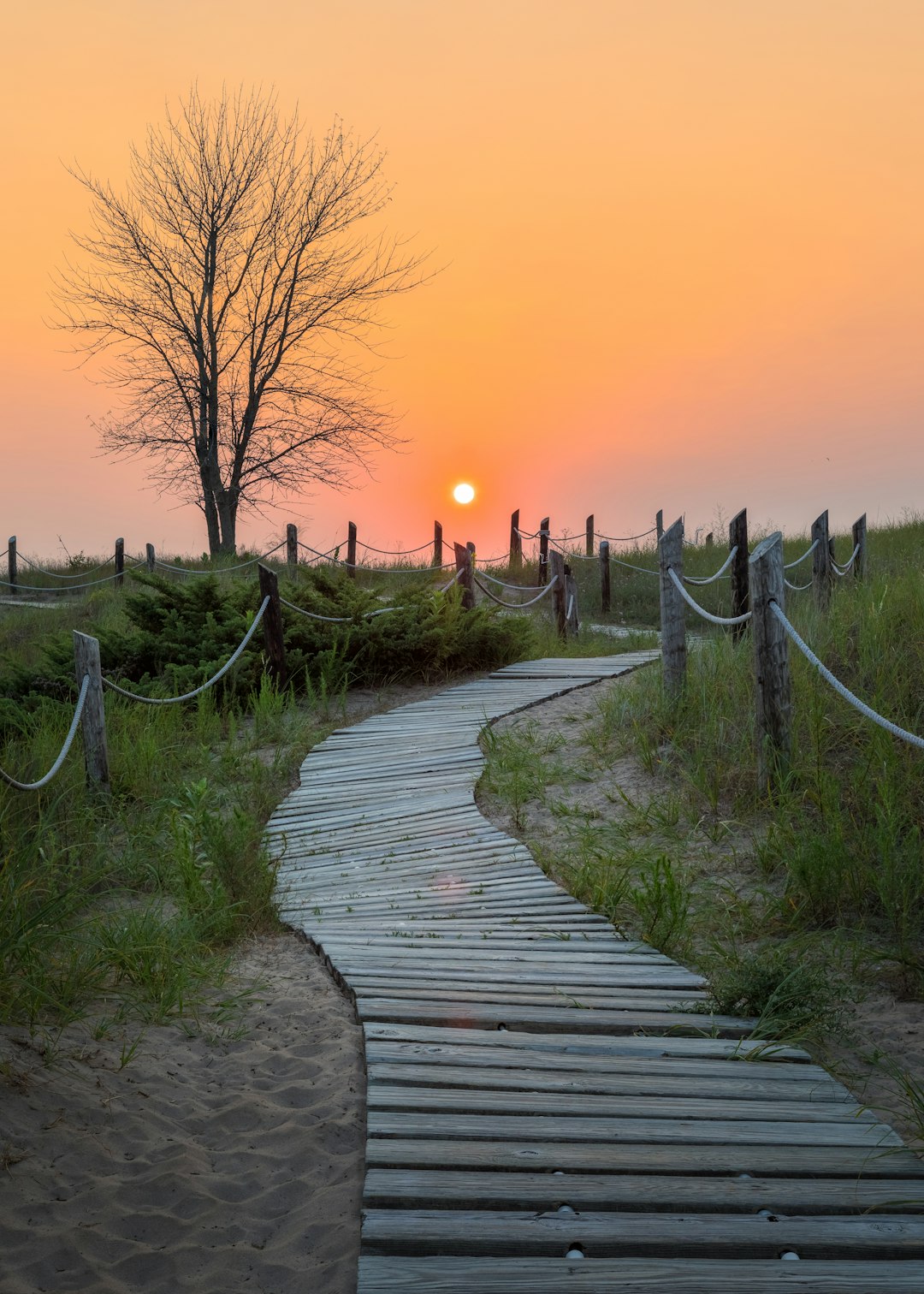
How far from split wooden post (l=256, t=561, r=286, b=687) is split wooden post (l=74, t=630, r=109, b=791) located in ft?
8.99

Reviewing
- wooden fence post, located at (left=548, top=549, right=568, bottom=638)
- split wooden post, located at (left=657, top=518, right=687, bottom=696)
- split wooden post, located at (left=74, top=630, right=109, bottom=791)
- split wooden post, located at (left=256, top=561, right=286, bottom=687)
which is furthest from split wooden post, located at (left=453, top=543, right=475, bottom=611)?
split wooden post, located at (left=74, top=630, right=109, bottom=791)

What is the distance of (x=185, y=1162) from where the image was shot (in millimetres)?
2895

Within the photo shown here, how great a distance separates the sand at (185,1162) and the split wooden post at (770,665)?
3074 millimetres

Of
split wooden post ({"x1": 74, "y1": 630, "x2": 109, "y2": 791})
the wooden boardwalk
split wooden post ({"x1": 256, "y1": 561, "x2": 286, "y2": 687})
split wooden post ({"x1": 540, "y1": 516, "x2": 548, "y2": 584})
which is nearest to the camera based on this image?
the wooden boardwalk

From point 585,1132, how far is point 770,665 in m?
3.54

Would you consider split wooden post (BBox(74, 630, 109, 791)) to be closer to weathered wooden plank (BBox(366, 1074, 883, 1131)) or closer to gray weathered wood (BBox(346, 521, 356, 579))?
weathered wooden plank (BBox(366, 1074, 883, 1131))

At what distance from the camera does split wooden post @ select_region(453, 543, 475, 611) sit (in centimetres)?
1226

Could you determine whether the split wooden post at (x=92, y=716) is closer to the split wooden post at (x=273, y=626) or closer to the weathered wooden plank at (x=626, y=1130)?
the split wooden post at (x=273, y=626)

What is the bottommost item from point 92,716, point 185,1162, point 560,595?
point 185,1162

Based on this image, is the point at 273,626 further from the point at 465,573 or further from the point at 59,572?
the point at 59,572

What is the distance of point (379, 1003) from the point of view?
371cm

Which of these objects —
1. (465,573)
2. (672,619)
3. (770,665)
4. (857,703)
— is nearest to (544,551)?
(465,573)

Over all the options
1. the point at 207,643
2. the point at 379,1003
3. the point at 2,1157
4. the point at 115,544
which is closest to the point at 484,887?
the point at 379,1003

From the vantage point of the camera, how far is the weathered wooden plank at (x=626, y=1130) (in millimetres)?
2756
